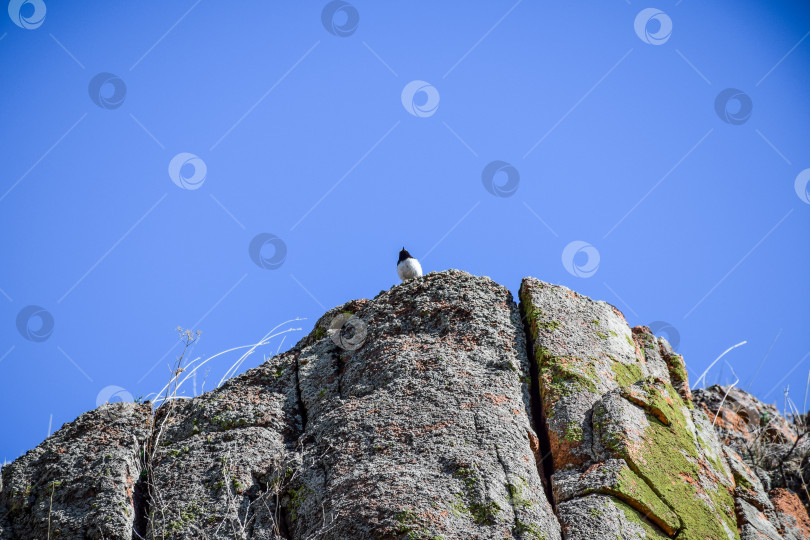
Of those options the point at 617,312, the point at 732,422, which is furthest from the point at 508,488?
the point at 732,422

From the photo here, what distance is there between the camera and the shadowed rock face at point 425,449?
467 cm

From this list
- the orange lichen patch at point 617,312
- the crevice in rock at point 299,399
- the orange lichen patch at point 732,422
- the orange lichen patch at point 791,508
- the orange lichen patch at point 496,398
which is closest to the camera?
the orange lichen patch at point 496,398

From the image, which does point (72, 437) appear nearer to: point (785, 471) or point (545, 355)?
point (545, 355)

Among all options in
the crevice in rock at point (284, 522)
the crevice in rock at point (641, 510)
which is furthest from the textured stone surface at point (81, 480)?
the crevice in rock at point (641, 510)

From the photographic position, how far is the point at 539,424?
17.6 feet

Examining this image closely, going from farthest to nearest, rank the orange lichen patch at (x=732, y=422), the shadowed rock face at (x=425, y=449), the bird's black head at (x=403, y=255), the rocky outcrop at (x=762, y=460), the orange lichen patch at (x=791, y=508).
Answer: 1. the bird's black head at (x=403, y=255)
2. the orange lichen patch at (x=732, y=422)
3. the orange lichen patch at (x=791, y=508)
4. the rocky outcrop at (x=762, y=460)
5. the shadowed rock face at (x=425, y=449)

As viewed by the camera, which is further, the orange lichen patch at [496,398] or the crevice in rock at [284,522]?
the orange lichen patch at [496,398]

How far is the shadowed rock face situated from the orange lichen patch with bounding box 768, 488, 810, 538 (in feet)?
0.07

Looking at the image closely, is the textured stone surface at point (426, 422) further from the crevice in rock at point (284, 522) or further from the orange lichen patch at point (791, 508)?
the orange lichen patch at point (791, 508)

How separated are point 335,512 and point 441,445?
0.80 metres

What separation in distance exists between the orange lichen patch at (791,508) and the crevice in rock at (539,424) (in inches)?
84.0

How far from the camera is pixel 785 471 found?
6750 mm

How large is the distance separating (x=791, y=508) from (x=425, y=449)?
3.17 metres

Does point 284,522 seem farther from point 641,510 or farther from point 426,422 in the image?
point 641,510
